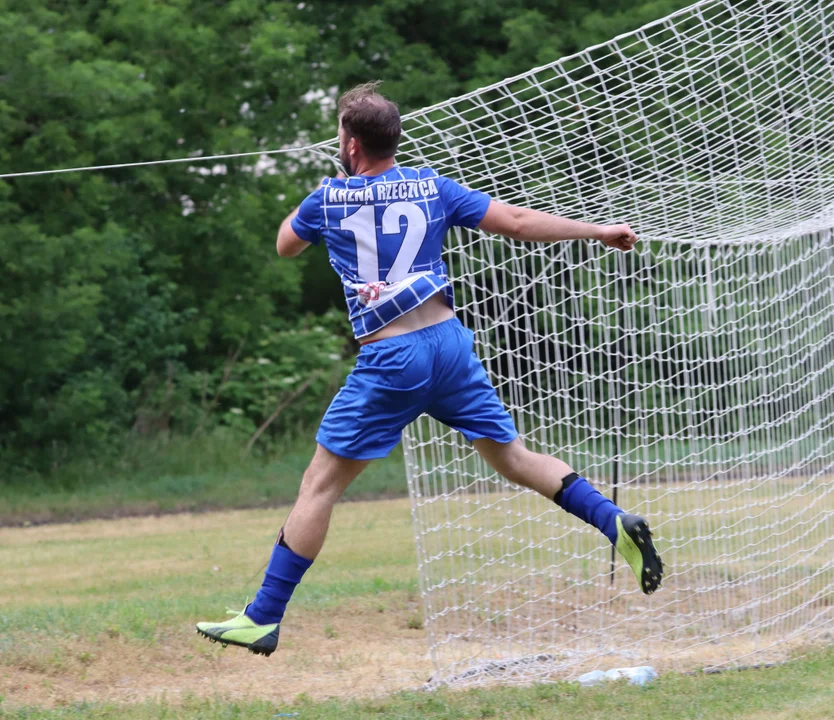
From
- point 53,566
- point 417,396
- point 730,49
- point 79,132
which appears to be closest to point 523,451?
point 417,396

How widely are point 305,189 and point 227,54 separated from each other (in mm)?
2398

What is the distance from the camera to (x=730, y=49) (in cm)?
588

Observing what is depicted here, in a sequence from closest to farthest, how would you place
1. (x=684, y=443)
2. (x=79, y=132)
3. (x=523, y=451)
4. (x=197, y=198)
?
1. (x=523, y=451)
2. (x=684, y=443)
3. (x=79, y=132)
4. (x=197, y=198)

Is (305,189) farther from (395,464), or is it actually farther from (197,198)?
(395,464)

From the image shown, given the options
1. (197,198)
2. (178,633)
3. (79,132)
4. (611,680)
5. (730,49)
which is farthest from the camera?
(197,198)

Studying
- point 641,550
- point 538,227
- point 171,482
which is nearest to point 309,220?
point 538,227

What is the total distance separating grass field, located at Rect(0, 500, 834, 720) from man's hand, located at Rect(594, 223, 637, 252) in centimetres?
186

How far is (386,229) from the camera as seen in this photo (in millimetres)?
4434

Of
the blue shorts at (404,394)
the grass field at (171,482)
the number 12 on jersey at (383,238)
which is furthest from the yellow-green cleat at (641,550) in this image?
the grass field at (171,482)

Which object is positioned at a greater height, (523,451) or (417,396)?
(417,396)

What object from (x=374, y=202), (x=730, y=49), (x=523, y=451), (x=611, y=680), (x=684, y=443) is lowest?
(x=611, y=680)

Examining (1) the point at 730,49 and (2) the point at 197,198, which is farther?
(2) the point at 197,198

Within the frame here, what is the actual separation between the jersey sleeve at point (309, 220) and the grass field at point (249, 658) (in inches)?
78.5

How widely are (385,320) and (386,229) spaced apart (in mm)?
347
